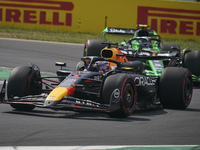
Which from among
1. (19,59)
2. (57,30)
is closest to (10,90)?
(19,59)

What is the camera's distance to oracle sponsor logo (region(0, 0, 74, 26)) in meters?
22.5

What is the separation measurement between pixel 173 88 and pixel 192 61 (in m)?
5.05

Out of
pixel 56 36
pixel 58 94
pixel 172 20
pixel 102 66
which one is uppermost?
pixel 172 20

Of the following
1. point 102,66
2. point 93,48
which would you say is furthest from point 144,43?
point 102,66

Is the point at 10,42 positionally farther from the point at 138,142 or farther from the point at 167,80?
the point at 138,142

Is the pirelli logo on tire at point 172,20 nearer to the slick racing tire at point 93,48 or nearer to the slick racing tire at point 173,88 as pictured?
the slick racing tire at point 93,48

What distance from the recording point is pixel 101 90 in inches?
288

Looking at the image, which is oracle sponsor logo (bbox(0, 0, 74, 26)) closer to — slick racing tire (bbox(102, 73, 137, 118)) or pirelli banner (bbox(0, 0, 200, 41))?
pirelli banner (bbox(0, 0, 200, 41))

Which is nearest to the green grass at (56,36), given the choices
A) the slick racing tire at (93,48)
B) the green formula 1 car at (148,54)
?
the green formula 1 car at (148,54)

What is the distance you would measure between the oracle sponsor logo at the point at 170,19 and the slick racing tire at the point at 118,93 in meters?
16.3

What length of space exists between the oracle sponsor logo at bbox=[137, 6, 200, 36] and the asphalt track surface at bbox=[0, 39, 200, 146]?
14457 millimetres

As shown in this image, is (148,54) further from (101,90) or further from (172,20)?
(172,20)

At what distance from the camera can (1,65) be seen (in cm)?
1453

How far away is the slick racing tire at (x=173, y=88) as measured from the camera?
8.50m
